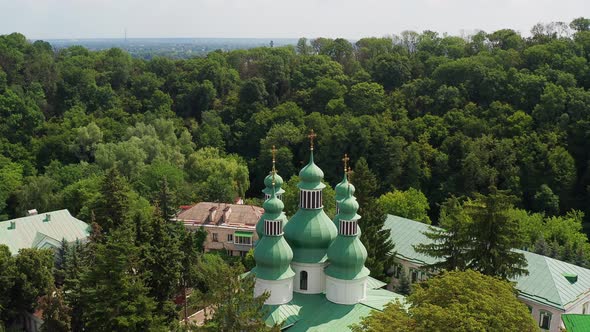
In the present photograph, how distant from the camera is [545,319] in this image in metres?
29.4

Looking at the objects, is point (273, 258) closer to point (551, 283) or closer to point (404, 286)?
point (404, 286)

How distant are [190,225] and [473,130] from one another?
2829 centimetres

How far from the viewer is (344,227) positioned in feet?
83.1

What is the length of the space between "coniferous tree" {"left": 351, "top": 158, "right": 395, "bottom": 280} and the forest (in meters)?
0.48

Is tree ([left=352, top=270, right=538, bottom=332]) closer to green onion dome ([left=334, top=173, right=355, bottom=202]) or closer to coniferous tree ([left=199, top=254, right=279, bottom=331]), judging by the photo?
coniferous tree ([left=199, top=254, right=279, bottom=331])

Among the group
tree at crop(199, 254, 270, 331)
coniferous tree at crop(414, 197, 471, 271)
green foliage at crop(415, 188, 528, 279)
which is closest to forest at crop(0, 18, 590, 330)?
coniferous tree at crop(414, 197, 471, 271)

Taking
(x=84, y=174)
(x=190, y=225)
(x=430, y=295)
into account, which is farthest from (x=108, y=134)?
(x=430, y=295)

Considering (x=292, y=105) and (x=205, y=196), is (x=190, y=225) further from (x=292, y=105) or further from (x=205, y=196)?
(x=292, y=105)

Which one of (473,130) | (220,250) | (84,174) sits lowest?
(220,250)

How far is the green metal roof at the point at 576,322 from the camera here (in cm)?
2593

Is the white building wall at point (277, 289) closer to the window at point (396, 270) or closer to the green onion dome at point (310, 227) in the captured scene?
the green onion dome at point (310, 227)

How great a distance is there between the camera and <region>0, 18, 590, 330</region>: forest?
1866 inches

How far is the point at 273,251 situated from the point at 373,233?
31.2ft

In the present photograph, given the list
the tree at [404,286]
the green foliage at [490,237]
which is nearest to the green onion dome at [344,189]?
the green foliage at [490,237]
